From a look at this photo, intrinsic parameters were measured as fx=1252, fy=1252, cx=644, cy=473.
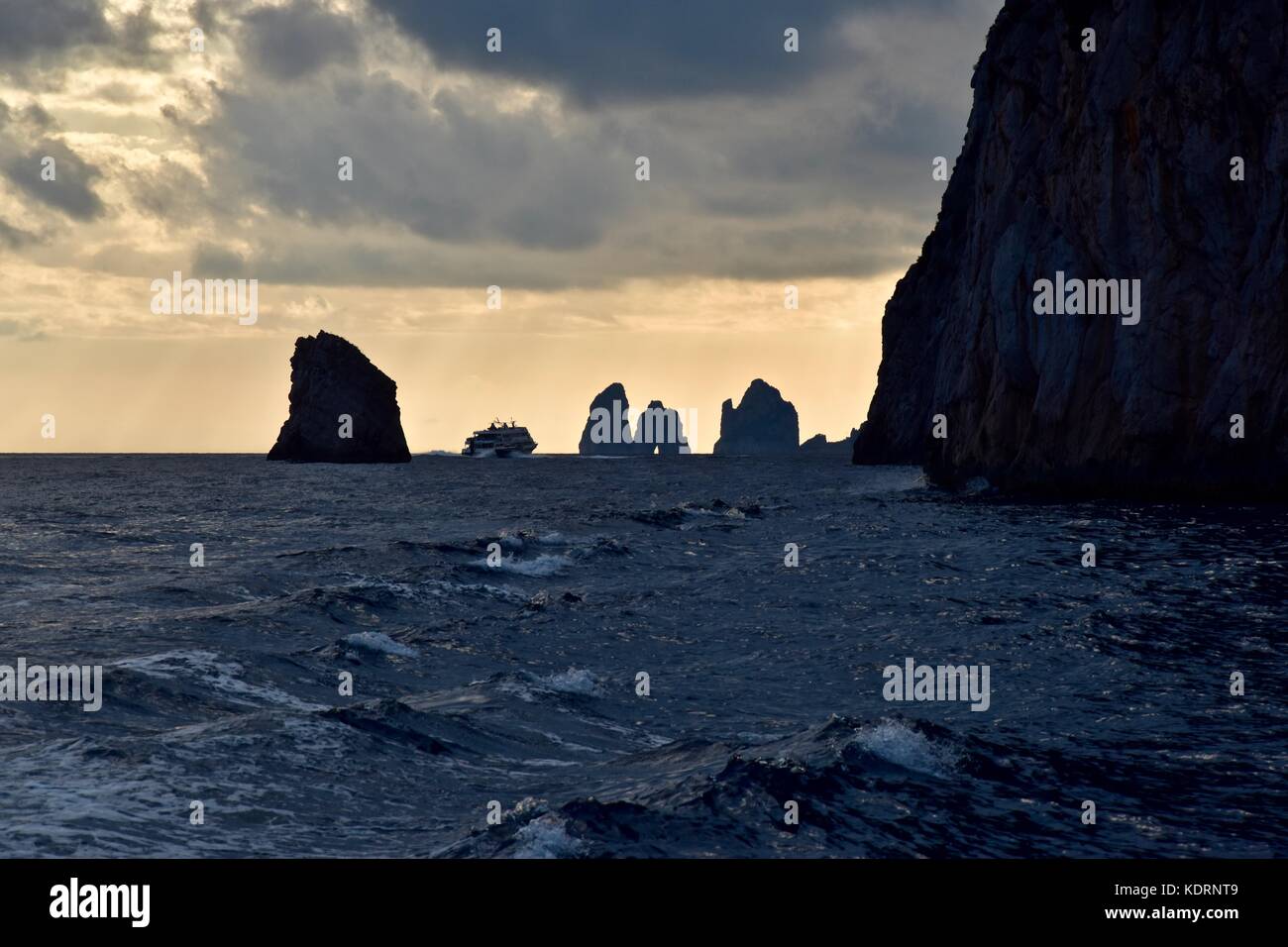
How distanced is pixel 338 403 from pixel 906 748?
559 feet

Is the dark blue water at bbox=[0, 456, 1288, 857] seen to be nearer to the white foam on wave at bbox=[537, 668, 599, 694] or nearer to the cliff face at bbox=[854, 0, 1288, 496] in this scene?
the white foam on wave at bbox=[537, 668, 599, 694]

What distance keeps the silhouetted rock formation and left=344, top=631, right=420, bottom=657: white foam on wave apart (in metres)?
154

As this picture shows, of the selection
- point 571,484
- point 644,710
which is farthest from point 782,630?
point 571,484

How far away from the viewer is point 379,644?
21.9 m

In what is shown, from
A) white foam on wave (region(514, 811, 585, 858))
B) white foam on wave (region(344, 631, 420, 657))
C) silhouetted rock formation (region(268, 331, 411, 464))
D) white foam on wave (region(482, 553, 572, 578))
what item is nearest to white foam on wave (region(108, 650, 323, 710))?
white foam on wave (region(344, 631, 420, 657))

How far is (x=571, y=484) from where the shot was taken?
114 m

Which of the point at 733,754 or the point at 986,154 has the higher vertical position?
the point at 986,154

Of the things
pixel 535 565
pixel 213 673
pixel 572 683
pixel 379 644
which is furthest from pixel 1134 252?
pixel 213 673

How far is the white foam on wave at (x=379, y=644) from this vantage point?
21594 millimetres

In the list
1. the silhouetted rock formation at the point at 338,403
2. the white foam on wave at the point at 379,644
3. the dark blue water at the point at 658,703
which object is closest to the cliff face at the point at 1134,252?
the dark blue water at the point at 658,703

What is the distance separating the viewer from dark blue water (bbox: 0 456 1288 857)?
11.4m
